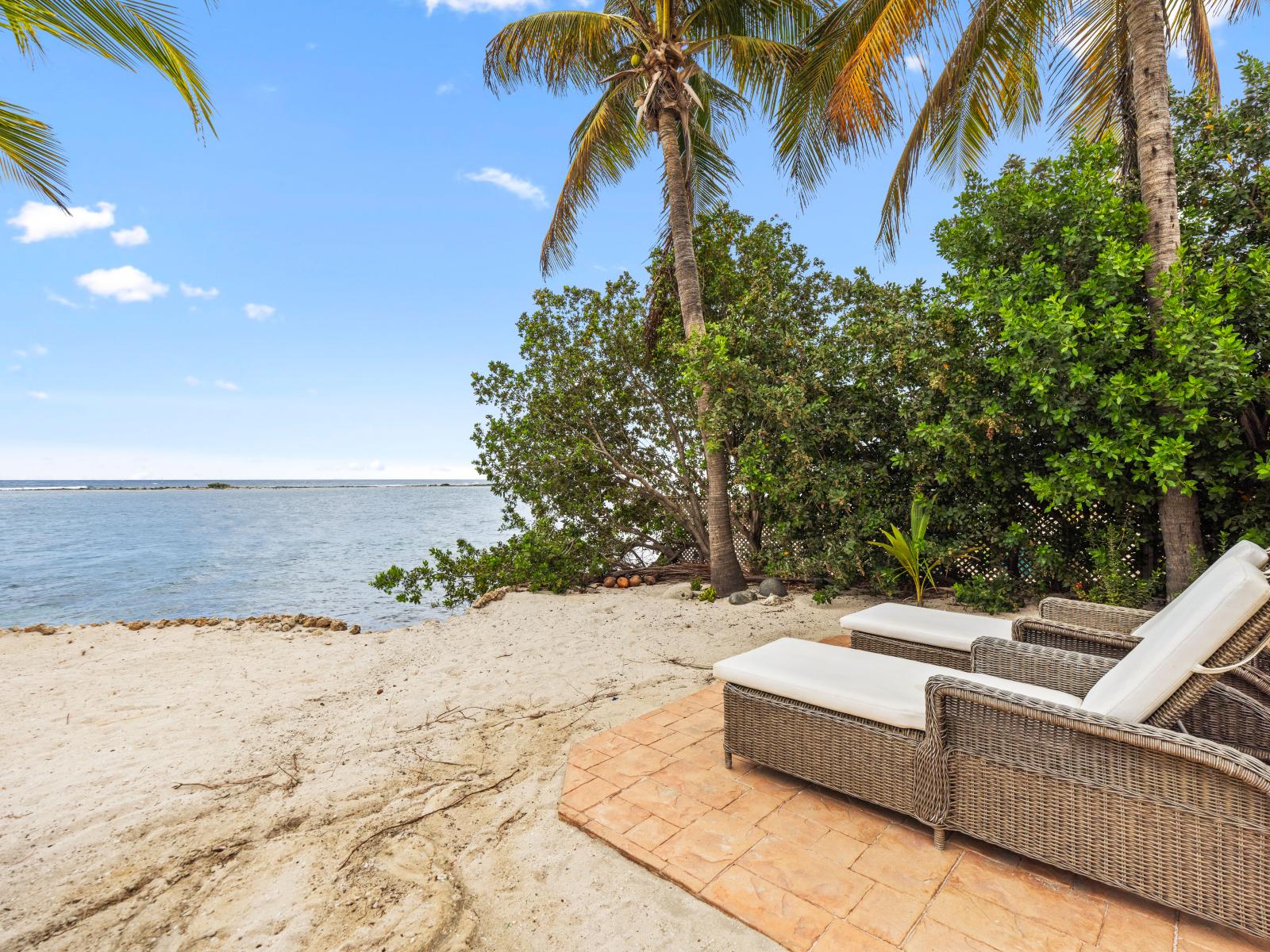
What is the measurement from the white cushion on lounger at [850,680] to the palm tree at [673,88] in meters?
3.96

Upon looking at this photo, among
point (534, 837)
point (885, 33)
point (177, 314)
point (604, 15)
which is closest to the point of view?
point (534, 837)

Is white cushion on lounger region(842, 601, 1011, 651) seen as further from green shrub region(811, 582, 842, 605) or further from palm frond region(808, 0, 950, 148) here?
palm frond region(808, 0, 950, 148)

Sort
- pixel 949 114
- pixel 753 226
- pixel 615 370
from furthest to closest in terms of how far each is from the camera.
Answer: pixel 615 370
pixel 753 226
pixel 949 114

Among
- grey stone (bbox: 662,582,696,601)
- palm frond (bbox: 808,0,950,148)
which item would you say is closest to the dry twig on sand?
grey stone (bbox: 662,582,696,601)

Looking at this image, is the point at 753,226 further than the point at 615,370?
No

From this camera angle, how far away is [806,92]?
658cm

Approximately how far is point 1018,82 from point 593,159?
4.98 metres

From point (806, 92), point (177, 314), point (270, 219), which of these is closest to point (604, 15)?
point (806, 92)

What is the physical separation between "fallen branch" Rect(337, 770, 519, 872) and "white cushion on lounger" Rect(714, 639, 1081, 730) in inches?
46.1

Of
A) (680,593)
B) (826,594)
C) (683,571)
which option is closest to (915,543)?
(826,594)

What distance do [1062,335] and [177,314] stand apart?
124 feet

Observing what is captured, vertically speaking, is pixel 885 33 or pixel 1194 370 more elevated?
pixel 885 33

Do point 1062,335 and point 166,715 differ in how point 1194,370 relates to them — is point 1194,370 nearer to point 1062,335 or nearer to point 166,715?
point 1062,335

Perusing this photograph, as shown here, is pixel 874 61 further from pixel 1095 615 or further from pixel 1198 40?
pixel 1095 615
